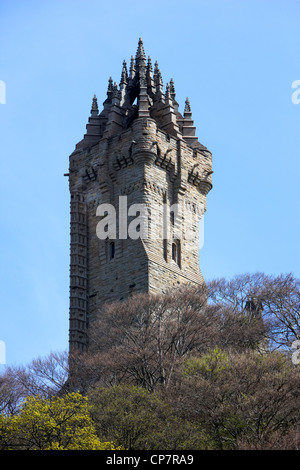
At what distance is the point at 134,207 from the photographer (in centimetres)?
6019

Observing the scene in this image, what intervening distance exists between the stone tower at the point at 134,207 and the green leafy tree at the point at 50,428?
61.5ft

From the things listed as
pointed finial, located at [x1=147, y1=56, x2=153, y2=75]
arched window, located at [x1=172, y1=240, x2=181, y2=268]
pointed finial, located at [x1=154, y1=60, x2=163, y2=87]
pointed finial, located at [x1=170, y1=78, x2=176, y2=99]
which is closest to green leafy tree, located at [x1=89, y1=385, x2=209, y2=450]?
arched window, located at [x1=172, y1=240, x2=181, y2=268]

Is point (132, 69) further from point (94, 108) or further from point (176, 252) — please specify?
point (176, 252)

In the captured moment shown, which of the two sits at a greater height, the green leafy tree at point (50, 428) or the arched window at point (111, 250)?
the arched window at point (111, 250)

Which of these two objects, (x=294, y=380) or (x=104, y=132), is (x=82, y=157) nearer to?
(x=104, y=132)

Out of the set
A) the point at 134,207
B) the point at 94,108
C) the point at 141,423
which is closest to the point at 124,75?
the point at 94,108

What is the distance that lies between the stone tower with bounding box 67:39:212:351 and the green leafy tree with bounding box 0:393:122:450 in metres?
18.7

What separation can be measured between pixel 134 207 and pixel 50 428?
80.1 ft

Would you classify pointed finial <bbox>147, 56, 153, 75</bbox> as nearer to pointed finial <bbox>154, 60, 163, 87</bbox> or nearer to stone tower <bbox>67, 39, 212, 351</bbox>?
pointed finial <bbox>154, 60, 163, 87</bbox>

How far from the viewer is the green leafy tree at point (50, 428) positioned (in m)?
36.8

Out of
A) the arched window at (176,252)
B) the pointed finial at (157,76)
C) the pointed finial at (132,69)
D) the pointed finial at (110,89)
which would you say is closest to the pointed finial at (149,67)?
the pointed finial at (157,76)

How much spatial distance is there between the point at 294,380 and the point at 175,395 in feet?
16.1

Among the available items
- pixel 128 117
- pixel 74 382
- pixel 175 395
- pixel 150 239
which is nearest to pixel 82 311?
pixel 150 239

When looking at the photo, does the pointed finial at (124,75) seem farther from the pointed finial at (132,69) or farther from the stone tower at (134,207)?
the stone tower at (134,207)
